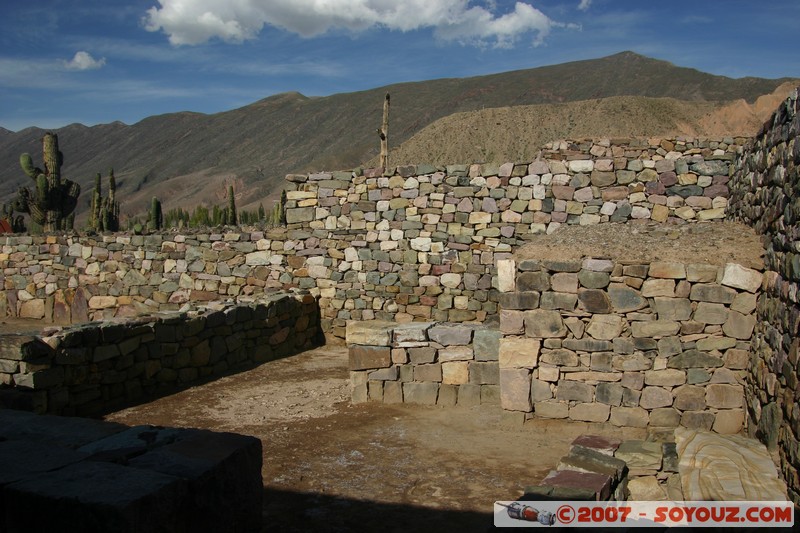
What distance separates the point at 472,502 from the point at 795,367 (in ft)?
8.52

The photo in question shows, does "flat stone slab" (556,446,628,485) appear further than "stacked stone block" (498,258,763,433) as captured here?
No

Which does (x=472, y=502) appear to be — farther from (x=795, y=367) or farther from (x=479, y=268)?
(x=479, y=268)

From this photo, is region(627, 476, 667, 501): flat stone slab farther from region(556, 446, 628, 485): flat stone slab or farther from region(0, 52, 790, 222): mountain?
region(0, 52, 790, 222): mountain

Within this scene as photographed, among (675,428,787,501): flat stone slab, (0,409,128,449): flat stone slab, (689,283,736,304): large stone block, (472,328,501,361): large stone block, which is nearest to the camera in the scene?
(0,409,128,449): flat stone slab

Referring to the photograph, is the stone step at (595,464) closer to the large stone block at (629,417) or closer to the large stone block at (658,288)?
the large stone block at (629,417)

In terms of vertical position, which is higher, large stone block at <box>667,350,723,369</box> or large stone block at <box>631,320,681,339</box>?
large stone block at <box>631,320,681,339</box>

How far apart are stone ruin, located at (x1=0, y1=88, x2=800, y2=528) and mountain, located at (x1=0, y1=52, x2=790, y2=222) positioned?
4777cm

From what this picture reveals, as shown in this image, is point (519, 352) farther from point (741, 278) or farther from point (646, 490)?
point (741, 278)

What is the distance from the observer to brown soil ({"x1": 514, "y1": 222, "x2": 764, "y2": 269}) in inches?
249

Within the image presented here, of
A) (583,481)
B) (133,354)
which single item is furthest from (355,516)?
(133,354)

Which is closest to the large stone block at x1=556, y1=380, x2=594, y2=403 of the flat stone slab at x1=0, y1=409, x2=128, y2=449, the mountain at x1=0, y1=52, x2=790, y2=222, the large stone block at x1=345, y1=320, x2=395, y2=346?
the large stone block at x1=345, y1=320, x2=395, y2=346

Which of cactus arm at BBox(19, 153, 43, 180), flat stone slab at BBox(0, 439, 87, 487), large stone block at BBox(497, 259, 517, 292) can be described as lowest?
flat stone slab at BBox(0, 439, 87, 487)

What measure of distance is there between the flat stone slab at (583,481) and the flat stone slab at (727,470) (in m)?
0.61

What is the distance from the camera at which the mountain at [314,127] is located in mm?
67875
